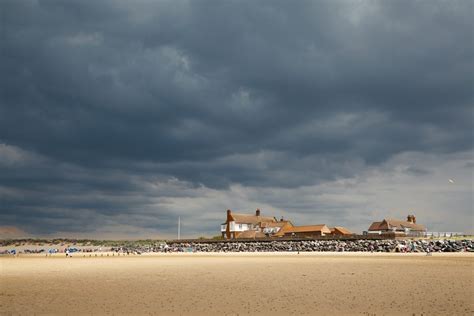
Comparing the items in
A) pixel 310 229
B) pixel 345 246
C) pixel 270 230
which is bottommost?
pixel 345 246

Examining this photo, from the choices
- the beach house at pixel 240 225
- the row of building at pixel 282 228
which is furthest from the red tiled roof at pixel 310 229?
the beach house at pixel 240 225

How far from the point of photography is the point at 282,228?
111000mm

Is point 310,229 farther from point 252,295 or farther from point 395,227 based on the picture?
point 252,295

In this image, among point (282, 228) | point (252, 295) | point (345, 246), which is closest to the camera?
point (252, 295)

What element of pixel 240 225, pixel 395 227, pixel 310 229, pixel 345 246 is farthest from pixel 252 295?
pixel 240 225

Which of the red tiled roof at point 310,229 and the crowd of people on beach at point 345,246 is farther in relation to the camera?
the red tiled roof at point 310,229

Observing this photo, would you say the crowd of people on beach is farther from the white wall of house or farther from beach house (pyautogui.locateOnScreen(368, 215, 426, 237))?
beach house (pyautogui.locateOnScreen(368, 215, 426, 237))

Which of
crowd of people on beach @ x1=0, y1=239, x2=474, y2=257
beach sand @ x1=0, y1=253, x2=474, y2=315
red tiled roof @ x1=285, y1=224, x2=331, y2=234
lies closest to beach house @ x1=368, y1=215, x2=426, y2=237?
red tiled roof @ x1=285, y1=224, x2=331, y2=234

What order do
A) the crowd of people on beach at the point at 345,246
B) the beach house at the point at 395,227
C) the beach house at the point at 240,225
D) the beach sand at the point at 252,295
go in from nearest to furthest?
1. the beach sand at the point at 252,295
2. the crowd of people on beach at the point at 345,246
3. the beach house at the point at 395,227
4. the beach house at the point at 240,225

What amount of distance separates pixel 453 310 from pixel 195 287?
1288 cm

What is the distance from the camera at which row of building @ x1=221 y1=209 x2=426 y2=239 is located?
9969cm

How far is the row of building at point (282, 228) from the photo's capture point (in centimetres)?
9969

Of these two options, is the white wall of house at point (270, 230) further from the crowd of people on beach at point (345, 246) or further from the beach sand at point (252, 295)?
the beach sand at point (252, 295)

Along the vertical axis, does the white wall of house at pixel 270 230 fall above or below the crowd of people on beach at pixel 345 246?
above
